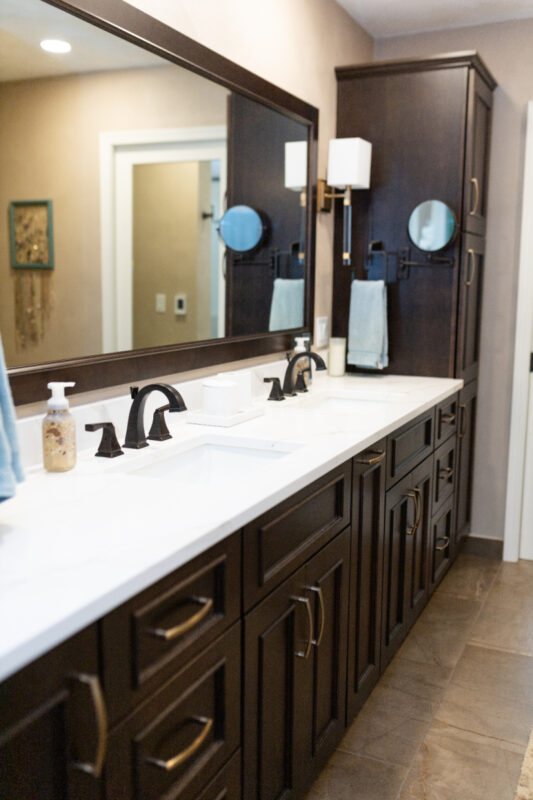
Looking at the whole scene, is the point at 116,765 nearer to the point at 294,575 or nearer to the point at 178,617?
the point at 178,617

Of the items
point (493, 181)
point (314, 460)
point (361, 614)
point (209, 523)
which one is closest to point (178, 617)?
point (209, 523)

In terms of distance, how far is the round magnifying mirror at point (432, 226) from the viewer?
3.13 metres

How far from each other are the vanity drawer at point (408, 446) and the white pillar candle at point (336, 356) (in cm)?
57

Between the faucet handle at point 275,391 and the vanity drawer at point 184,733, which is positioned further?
the faucet handle at point 275,391

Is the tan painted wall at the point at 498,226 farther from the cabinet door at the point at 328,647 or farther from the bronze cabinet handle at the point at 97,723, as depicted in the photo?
the bronze cabinet handle at the point at 97,723

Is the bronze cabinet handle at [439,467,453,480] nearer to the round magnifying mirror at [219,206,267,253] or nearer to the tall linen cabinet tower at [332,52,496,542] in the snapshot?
the tall linen cabinet tower at [332,52,496,542]

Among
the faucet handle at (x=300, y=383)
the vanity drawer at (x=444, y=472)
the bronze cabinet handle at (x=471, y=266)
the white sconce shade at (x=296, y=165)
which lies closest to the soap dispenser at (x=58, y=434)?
the faucet handle at (x=300, y=383)

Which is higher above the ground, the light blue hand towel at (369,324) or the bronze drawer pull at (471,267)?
the bronze drawer pull at (471,267)

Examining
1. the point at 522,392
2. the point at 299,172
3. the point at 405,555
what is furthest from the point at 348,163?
the point at 405,555

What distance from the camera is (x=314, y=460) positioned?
1739 millimetres

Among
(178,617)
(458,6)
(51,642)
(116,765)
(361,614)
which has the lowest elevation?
(361,614)

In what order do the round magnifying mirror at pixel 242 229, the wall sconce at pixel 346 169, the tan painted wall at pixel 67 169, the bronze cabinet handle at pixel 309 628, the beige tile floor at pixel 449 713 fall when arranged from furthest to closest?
the wall sconce at pixel 346 169
the round magnifying mirror at pixel 242 229
the beige tile floor at pixel 449 713
the bronze cabinet handle at pixel 309 628
the tan painted wall at pixel 67 169

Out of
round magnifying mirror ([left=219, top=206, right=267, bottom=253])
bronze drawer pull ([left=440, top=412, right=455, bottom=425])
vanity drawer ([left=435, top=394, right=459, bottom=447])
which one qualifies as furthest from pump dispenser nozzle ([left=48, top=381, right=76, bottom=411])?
bronze drawer pull ([left=440, top=412, right=455, bottom=425])

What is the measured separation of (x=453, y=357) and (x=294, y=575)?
1.82m
